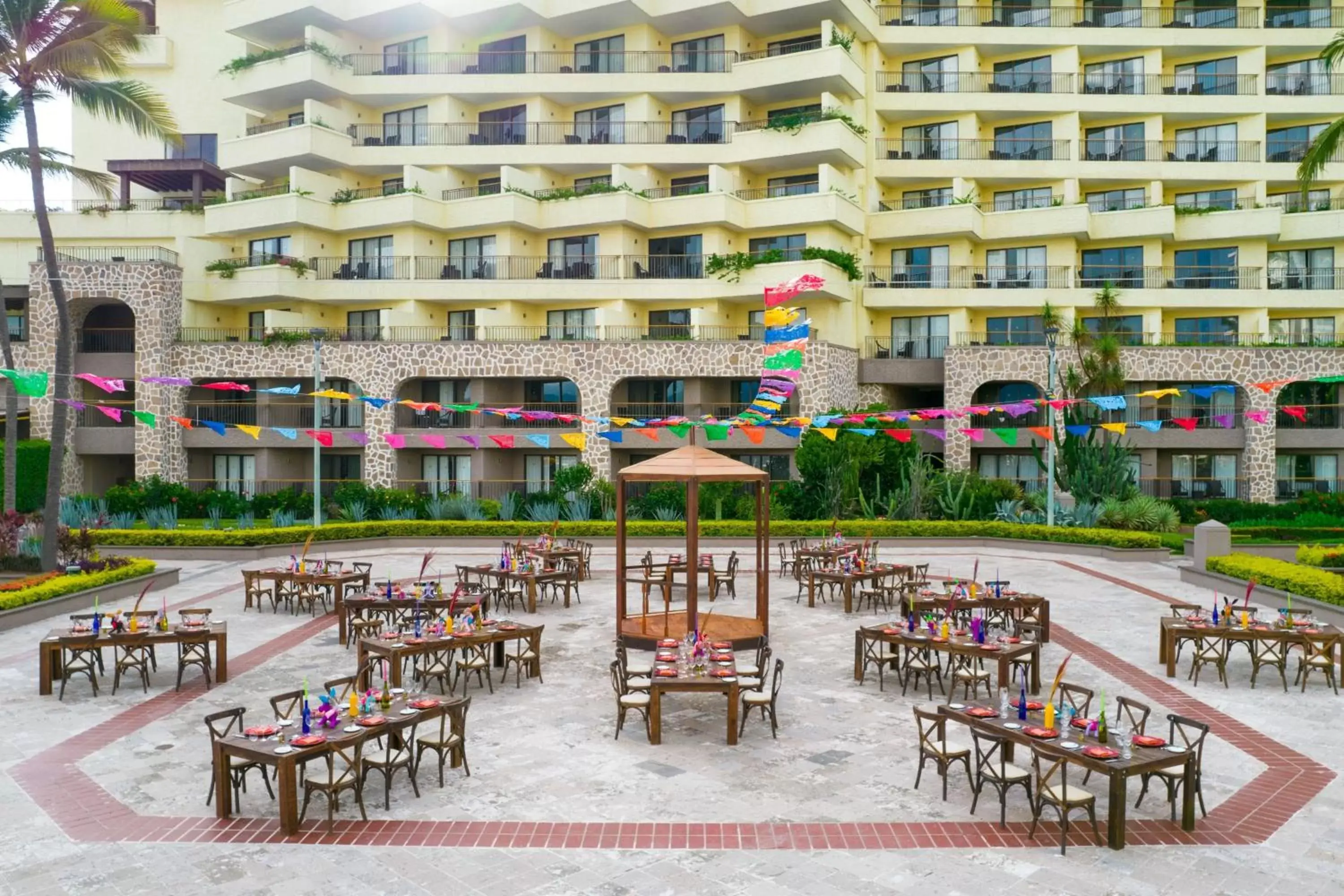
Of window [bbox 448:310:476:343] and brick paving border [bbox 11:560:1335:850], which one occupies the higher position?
window [bbox 448:310:476:343]

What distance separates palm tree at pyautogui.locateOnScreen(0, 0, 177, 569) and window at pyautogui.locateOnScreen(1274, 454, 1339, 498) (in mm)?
40668

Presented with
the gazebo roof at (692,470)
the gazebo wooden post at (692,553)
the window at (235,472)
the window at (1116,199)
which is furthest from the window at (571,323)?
the gazebo wooden post at (692,553)

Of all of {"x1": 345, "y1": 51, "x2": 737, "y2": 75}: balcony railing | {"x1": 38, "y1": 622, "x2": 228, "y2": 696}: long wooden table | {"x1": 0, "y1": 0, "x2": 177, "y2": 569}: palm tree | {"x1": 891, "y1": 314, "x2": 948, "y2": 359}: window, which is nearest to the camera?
{"x1": 38, "y1": 622, "x2": 228, "y2": 696}: long wooden table

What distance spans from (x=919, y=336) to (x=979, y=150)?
871 centimetres

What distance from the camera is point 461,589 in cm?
1895

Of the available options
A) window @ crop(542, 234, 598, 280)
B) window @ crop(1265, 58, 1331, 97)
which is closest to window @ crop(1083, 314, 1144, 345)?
window @ crop(1265, 58, 1331, 97)

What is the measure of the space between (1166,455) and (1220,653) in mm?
27959

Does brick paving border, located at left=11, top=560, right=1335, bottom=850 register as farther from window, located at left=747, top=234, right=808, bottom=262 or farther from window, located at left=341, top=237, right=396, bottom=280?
window, located at left=341, top=237, right=396, bottom=280

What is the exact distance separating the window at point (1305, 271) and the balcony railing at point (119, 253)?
47.2 metres

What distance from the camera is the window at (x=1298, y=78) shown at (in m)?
42.7

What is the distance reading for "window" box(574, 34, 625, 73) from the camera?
4250cm

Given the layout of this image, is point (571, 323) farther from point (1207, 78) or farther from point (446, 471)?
point (1207, 78)

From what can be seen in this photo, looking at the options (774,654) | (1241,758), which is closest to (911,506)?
(774,654)

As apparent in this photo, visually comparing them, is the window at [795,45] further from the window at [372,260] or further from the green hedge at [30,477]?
the green hedge at [30,477]
